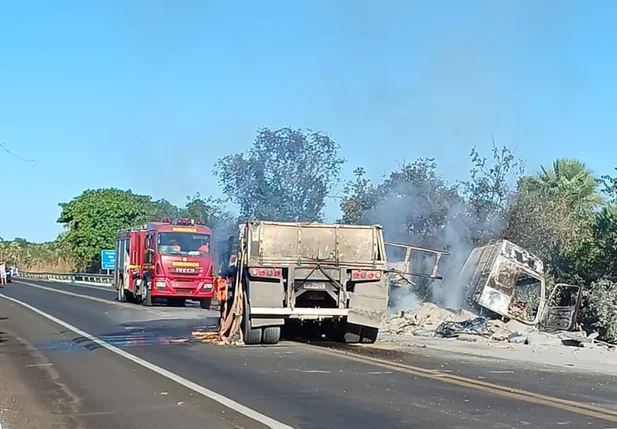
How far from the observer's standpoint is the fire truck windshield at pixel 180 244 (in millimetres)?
31391

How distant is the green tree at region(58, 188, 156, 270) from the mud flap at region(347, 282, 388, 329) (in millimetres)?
59595

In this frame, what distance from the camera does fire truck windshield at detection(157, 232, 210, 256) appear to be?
31391 millimetres

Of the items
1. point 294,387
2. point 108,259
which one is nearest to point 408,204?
point 294,387

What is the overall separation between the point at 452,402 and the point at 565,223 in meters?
16.6

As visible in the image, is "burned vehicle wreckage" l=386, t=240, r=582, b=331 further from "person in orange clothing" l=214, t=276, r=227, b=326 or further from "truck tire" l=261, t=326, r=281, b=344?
"truck tire" l=261, t=326, r=281, b=344

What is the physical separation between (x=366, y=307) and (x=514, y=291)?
20.4 feet

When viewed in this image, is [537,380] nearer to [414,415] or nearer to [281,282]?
[414,415]

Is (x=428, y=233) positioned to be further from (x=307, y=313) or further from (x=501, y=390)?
(x=501, y=390)

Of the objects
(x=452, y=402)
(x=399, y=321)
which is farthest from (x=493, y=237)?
(x=452, y=402)

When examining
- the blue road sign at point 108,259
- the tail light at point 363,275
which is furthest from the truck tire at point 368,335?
the blue road sign at point 108,259

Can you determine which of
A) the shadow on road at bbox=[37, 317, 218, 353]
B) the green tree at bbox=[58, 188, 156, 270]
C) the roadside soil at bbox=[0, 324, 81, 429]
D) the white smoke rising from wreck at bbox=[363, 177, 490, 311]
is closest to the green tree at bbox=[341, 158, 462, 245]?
the white smoke rising from wreck at bbox=[363, 177, 490, 311]

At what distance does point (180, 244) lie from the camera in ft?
104

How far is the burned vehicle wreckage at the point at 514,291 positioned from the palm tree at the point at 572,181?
833 centimetres

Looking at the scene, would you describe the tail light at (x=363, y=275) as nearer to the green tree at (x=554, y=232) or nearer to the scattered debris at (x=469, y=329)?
the scattered debris at (x=469, y=329)
